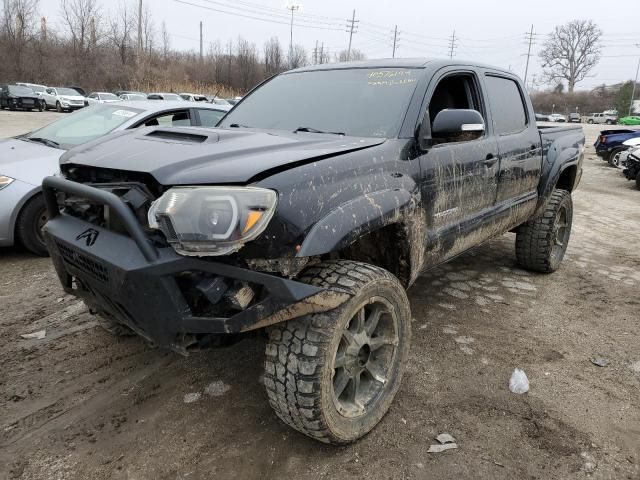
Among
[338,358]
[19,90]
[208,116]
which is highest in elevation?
[19,90]

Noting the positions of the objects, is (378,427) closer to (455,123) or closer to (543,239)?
(455,123)

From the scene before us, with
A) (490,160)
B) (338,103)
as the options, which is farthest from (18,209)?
(490,160)

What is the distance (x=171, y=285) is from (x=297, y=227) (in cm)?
53

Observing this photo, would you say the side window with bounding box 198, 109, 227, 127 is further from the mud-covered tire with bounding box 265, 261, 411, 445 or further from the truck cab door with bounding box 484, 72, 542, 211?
the mud-covered tire with bounding box 265, 261, 411, 445

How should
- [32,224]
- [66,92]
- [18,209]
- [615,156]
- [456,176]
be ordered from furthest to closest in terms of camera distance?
[66,92] < [615,156] < [32,224] < [18,209] < [456,176]

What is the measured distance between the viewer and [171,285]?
1.93 metres

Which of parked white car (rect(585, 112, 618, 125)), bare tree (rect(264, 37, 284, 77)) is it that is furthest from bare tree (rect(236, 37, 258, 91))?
parked white car (rect(585, 112, 618, 125))

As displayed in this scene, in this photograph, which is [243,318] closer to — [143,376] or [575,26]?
[143,376]

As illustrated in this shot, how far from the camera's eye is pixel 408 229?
2598mm

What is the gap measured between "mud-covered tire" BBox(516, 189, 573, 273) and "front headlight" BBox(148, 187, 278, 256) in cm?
351

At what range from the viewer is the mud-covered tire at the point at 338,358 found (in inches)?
81.4

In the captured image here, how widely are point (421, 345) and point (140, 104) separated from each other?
428 cm

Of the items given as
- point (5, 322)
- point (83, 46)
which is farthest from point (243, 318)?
point (83, 46)

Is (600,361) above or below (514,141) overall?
below
